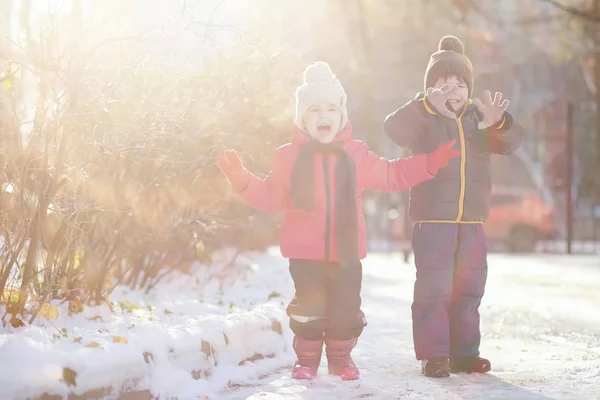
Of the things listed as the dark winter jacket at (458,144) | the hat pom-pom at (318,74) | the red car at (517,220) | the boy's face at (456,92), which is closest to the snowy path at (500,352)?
→ the dark winter jacket at (458,144)

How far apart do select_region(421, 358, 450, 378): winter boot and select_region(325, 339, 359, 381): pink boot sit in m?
0.48

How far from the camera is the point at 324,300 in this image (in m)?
5.73

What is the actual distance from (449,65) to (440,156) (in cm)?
77

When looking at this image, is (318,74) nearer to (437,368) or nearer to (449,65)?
(449,65)

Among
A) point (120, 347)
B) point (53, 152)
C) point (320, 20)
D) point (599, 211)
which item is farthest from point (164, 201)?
point (599, 211)

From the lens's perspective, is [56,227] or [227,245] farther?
[227,245]

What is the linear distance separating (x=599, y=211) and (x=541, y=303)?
29249 mm

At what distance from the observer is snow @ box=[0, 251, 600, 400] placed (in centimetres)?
464

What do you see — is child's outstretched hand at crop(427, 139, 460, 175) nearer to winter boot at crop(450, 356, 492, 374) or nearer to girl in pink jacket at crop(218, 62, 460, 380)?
girl in pink jacket at crop(218, 62, 460, 380)

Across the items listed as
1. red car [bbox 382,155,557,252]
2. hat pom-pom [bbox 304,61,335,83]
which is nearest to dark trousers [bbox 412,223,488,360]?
hat pom-pom [bbox 304,61,335,83]

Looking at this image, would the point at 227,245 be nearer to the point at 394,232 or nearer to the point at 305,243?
the point at 305,243

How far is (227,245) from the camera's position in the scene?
12070mm

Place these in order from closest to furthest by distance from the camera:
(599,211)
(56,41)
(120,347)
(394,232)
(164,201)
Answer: (120,347)
(56,41)
(164,201)
(394,232)
(599,211)

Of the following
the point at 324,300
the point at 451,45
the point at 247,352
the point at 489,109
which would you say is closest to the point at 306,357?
the point at 324,300
